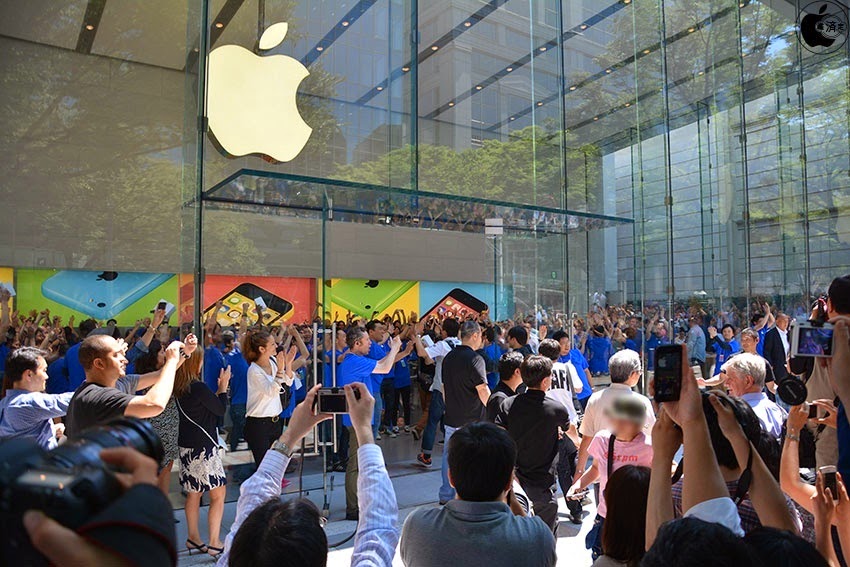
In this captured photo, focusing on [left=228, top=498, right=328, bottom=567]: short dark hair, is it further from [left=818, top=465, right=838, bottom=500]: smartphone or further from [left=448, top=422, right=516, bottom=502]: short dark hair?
[left=818, top=465, right=838, bottom=500]: smartphone

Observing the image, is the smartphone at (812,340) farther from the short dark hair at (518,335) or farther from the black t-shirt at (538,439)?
the short dark hair at (518,335)

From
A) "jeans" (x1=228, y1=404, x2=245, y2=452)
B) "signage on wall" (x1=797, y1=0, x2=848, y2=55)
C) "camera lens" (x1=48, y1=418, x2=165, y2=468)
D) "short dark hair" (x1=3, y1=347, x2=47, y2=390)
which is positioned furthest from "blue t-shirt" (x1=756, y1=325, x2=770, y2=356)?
"camera lens" (x1=48, y1=418, x2=165, y2=468)

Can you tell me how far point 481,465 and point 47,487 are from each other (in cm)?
168

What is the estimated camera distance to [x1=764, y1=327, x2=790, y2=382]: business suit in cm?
887

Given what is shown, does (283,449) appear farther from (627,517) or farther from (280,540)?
(627,517)

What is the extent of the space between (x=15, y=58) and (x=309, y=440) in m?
6.29

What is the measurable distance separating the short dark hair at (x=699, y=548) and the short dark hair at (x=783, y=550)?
0.32 ft

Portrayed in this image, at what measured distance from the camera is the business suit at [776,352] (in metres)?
8.87

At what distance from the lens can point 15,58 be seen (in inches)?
317

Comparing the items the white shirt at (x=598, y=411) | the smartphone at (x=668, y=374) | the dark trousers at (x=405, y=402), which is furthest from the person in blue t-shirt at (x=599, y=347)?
the smartphone at (x=668, y=374)

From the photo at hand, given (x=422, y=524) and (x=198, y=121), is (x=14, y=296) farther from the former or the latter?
(x=422, y=524)

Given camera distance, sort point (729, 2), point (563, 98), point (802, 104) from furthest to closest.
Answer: point (802, 104) → point (729, 2) → point (563, 98)

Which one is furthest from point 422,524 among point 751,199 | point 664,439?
point 751,199

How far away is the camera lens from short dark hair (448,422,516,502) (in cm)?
153
